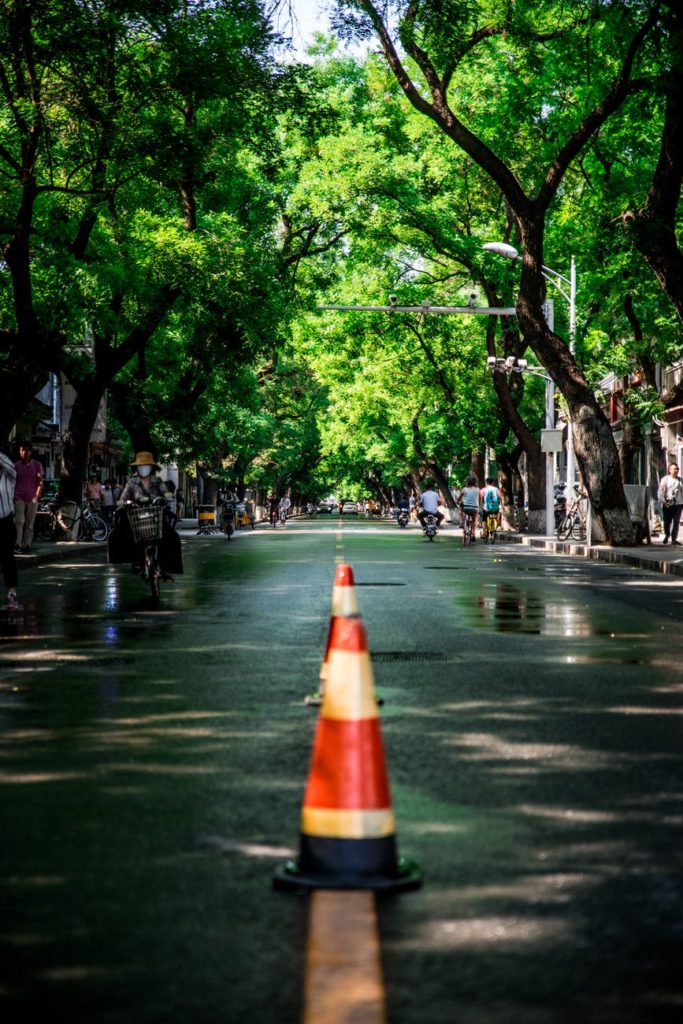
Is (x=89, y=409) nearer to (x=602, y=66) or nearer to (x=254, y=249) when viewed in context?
(x=254, y=249)

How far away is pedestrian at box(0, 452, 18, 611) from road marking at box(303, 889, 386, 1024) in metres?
10.7

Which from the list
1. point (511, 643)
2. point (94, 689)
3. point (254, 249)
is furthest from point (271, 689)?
point (254, 249)

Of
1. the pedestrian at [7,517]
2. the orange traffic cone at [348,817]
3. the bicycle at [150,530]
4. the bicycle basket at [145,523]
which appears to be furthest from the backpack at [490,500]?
the orange traffic cone at [348,817]

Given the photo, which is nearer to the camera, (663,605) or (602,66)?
(663,605)

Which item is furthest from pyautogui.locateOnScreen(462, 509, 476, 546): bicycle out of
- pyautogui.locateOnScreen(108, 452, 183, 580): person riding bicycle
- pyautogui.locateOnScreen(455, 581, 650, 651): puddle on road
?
pyautogui.locateOnScreen(108, 452, 183, 580): person riding bicycle

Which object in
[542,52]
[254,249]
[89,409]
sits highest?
[542,52]

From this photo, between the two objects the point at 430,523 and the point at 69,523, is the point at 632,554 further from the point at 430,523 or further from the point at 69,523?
the point at 430,523

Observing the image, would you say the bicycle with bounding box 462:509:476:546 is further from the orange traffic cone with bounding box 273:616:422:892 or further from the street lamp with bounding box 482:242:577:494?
the orange traffic cone with bounding box 273:616:422:892

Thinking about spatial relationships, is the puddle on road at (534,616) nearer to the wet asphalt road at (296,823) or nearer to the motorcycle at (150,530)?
the wet asphalt road at (296,823)

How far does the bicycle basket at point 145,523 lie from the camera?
16.9 metres

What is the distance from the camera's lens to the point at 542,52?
97.4 feet

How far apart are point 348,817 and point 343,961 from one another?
2.43 ft

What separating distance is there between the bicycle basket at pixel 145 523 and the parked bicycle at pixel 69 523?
64.6 ft

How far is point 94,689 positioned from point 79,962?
5758mm
